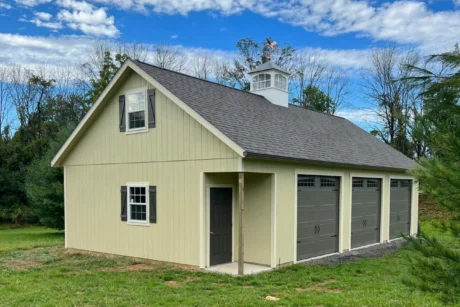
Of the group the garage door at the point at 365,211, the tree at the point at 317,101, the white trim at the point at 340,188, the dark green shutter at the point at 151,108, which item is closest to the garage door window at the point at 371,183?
the garage door at the point at 365,211

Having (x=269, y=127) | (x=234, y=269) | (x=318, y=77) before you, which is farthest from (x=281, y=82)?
(x=318, y=77)

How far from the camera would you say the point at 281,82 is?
48.2 feet

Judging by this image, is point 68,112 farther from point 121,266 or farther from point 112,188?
point 121,266

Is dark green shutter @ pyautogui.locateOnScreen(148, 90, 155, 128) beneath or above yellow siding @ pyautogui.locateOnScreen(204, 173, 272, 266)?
above

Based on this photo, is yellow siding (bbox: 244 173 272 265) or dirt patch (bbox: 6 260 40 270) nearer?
yellow siding (bbox: 244 173 272 265)

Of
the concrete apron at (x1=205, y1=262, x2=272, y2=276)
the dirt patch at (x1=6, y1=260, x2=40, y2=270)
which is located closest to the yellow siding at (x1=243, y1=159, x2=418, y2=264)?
the concrete apron at (x1=205, y1=262, x2=272, y2=276)

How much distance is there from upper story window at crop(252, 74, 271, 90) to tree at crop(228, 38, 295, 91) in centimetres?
1807

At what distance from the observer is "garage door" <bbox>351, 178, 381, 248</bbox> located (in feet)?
42.1

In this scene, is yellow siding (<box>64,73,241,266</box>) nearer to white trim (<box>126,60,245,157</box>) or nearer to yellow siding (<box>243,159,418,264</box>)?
white trim (<box>126,60,245,157</box>)

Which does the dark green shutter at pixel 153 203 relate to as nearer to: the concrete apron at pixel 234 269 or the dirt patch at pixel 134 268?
the dirt patch at pixel 134 268

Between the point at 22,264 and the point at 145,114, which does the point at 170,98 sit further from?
the point at 22,264

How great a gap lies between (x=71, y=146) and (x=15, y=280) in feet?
17.0

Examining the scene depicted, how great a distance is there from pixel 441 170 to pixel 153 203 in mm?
8700

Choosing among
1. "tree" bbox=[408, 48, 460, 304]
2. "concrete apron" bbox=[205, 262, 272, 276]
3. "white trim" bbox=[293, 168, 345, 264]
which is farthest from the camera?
"white trim" bbox=[293, 168, 345, 264]
